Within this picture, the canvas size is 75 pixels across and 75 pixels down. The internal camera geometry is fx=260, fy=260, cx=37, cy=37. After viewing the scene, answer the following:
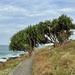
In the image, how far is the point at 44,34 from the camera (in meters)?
88.0

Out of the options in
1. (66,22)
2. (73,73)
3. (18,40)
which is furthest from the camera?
(18,40)

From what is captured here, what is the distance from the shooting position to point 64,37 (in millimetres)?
83438

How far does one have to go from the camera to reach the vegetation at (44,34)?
83375 mm

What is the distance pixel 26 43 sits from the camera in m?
89.2

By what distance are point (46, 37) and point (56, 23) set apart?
26.1ft

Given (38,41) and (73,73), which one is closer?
(73,73)

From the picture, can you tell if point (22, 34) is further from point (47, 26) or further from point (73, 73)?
point (73, 73)

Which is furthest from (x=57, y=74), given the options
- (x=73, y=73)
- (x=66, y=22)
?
(x=66, y=22)

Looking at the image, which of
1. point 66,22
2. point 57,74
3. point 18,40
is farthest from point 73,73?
point 18,40

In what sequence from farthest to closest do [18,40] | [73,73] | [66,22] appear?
[18,40], [66,22], [73,73]

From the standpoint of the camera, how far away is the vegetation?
83375 mm

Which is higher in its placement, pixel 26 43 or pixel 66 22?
pixel 66 22

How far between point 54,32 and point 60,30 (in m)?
2.09

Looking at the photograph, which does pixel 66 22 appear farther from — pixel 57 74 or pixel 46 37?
pixel 57 74
